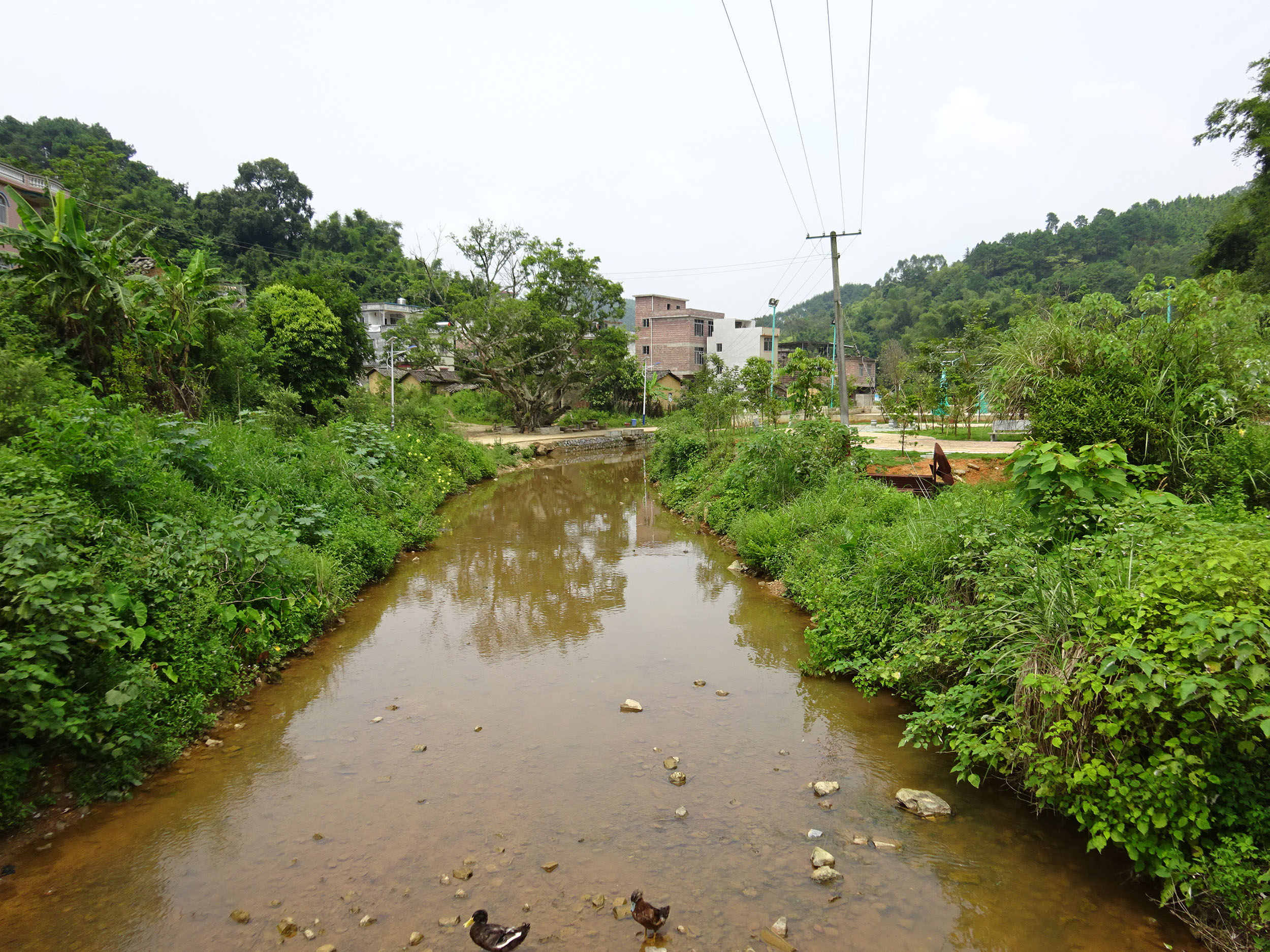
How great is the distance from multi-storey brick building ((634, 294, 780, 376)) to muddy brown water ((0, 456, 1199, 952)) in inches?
1870

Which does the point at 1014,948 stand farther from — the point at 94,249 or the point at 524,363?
the point at 524,363

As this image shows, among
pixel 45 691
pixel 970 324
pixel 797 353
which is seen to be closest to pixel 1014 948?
pixel 45 691

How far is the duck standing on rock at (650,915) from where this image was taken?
375 cm

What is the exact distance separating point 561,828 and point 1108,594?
12.3ft

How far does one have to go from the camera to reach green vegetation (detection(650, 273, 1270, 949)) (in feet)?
11.5

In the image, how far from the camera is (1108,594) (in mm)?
4148

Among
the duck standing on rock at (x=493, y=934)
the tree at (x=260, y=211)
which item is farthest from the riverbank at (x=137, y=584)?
the tree at (x=260, y=211)

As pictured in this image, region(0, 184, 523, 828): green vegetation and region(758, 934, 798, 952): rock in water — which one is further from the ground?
region(0, 184, 523, 828): green vegetation

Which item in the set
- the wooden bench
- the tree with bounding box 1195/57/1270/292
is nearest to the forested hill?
the tree with bounding box 1195/57/1270/292

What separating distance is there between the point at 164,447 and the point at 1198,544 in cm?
973

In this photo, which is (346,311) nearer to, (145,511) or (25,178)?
(145,511)

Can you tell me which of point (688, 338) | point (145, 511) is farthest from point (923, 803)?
point (688, 338)

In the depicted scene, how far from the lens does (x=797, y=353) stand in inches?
766

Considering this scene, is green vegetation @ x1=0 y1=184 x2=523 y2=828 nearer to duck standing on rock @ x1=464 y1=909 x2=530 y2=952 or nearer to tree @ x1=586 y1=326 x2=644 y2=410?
duck standing on rock @ x1=464 y1=909 x2=530 y2=952
